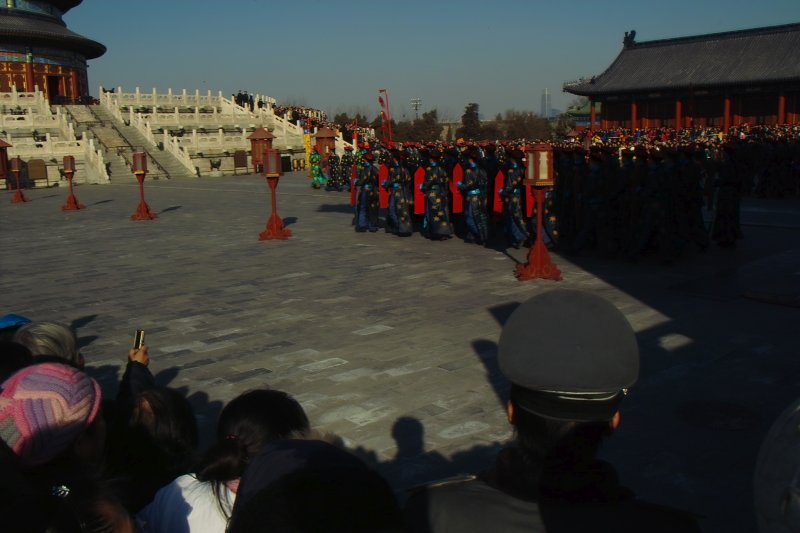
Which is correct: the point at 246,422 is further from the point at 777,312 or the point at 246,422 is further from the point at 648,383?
the point at 777,312

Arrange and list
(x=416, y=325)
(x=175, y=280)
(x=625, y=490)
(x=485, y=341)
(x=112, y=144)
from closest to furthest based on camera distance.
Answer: (x=625, y=490) < (x=485, y=341) < (x=416, y=325) < (x=175, y=280) < (x=112, y=144)

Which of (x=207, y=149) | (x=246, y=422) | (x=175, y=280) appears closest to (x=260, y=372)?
(x=246, y=422)

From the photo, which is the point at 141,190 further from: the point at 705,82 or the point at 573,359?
the point at 705,82

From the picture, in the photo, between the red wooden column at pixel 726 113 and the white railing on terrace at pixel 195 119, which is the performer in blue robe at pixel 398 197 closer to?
the white railing on terrace at pixel 195 119

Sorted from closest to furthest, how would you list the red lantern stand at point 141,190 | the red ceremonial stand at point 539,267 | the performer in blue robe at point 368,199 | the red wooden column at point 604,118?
1. the red ceremonial stand at point 539,267
2. the performer in blue robe at point 368,199
3. the red lantern stand at point 141,190
4. the red wooden column at point 604,118

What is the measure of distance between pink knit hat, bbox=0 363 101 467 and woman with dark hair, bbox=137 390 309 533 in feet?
1.33

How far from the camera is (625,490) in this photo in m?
1.63

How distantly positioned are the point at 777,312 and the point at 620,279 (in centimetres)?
219

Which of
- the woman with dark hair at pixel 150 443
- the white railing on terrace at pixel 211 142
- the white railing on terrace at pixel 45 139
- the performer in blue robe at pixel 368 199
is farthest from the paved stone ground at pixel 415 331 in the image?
the white railing on terrace at pixel 211 142

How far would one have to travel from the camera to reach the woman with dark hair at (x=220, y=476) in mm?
2508

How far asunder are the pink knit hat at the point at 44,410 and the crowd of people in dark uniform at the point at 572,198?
30.5 ft

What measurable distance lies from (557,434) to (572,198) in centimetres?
1092

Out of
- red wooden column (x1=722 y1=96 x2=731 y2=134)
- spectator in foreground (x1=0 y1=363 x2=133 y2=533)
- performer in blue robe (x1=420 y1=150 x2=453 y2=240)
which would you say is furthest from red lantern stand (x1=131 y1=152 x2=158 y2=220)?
red wooden column (x1=722 y1=96 x2=731 y2=134)

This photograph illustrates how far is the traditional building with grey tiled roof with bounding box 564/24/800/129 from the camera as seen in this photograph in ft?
122
